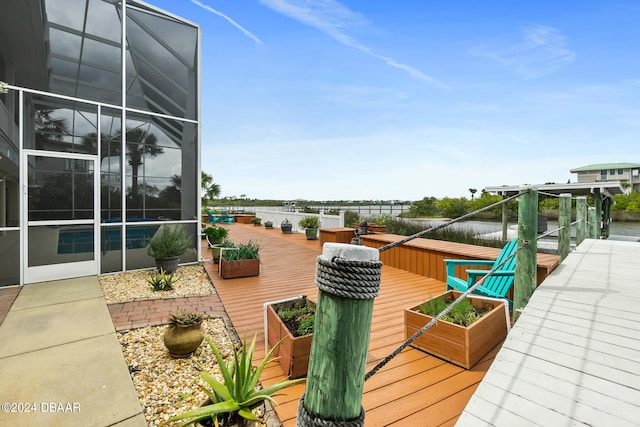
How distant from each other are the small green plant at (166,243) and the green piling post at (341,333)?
499cm

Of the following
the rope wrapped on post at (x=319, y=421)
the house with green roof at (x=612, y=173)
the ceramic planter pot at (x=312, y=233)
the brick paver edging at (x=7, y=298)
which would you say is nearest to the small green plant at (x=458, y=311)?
the rope wrapped on post at (x=319, y=421)

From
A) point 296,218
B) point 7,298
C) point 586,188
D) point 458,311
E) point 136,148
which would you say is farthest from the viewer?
point 296,218

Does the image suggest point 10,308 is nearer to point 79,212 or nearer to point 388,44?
point 79,212

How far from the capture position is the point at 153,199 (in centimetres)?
555

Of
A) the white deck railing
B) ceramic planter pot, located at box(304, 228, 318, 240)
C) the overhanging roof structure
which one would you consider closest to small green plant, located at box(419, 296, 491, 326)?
the overhanging roof structure

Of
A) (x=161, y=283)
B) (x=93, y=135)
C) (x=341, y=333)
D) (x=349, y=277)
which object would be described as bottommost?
(x=161, y=283)

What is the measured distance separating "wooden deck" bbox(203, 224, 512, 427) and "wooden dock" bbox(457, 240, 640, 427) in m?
0.49

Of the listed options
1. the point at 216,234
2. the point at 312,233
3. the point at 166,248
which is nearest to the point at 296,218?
the point at 312,233

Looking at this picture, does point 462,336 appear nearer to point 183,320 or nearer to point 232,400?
point 232,400

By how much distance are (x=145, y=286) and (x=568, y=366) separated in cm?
493

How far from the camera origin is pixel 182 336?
232 cm

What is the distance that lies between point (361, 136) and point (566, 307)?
1575cm

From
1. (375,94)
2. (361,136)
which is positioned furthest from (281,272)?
(361,136)

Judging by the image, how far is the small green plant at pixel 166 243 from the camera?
196 inches
